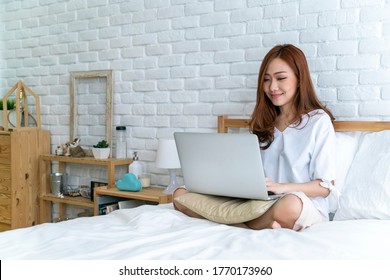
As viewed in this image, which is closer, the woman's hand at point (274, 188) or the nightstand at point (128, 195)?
the woman's hand at point (274, 188)

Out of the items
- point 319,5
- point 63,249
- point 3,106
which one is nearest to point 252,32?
point 319,5

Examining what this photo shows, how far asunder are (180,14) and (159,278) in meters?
1.93

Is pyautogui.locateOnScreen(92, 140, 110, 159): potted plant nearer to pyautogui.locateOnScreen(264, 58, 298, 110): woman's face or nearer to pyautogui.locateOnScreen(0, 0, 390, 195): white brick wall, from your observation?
pyautogui.locateOnScreen(0, 0, 390, 195): white brick wall

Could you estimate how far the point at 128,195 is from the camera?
2611 millimetres

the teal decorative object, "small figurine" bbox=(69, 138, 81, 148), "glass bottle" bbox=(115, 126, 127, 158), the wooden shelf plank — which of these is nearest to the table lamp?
the teal decorative object

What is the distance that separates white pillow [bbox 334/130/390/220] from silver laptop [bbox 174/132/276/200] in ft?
1.13

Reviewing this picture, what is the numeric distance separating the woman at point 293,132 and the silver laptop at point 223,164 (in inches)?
5.6

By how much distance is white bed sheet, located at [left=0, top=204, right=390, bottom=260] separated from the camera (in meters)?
1.24

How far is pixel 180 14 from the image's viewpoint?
272 cm

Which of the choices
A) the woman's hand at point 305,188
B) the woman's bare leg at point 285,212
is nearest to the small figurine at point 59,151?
the woman's hand at point 305,188

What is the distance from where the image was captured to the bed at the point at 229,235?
4.11 feet

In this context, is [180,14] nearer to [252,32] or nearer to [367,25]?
[252,32]

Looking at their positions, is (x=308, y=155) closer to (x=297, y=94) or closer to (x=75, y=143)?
(x=297, y=94)

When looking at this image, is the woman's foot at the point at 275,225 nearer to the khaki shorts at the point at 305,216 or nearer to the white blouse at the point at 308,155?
the khaki shorts at the point at 305,216
